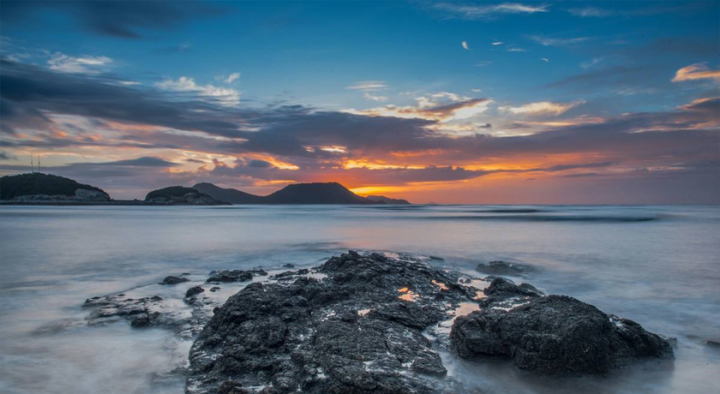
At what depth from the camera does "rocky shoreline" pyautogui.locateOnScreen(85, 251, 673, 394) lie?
5.18m

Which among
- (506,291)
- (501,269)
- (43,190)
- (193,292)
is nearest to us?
(506,291)

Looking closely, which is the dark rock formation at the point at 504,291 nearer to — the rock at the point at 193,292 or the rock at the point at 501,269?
the rock at the point at 501,269

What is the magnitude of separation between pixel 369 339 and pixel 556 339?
2.82 meters

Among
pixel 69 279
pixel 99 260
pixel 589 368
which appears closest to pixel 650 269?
pixel 589 368

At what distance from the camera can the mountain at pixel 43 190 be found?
136000mm

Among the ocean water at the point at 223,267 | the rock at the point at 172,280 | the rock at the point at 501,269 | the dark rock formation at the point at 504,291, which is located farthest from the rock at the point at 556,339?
the rock at the point at 172,280

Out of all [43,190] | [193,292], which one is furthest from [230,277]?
[43,190]

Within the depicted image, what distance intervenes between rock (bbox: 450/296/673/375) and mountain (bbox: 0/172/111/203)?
6854 inches

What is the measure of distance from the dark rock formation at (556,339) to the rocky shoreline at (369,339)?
0.02 m

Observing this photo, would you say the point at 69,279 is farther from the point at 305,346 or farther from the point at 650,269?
the point at 650,269

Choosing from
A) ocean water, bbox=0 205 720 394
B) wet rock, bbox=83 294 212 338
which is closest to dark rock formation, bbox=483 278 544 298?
ocean water, bbox=0 205 720 394

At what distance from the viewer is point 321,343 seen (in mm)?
5855

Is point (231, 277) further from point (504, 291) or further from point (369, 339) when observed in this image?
point (504, 291)

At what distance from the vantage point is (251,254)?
20.6 m
